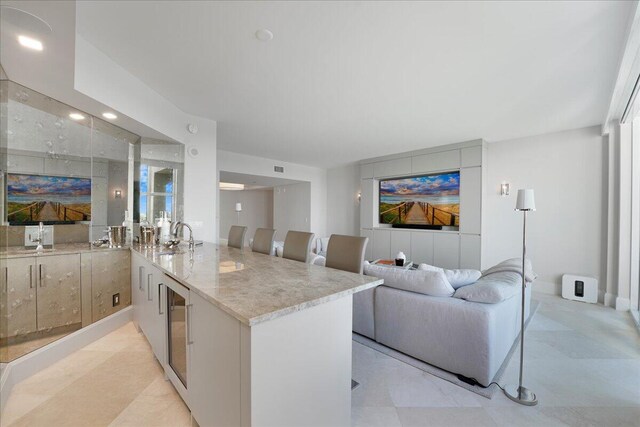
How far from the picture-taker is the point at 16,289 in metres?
2.26

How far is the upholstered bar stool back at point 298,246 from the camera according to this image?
106 inches

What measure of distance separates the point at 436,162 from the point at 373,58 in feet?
12.7

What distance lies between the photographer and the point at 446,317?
7.16ft

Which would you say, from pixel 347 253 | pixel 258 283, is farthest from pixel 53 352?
pixel 347 253

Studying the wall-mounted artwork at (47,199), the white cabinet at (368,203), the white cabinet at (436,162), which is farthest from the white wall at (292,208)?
the wall-mounted artwork at (47,199)

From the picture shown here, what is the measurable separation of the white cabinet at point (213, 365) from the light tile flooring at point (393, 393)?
443mm

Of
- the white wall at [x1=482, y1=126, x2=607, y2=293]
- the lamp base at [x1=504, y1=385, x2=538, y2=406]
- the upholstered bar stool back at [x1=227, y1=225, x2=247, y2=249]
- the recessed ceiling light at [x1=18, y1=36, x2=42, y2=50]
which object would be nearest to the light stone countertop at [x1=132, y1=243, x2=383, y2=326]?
the upholstered bar stool back at [x1=227, y1=225, x2=247, y2=249]

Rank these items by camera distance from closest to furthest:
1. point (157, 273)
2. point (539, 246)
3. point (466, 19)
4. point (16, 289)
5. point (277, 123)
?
point (466, 19), point (157, 273), point (16, 289), point (277, 123), point (539, 246)

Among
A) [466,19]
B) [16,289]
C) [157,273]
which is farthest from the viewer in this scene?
[16,289]

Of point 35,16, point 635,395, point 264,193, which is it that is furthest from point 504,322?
point 264,193

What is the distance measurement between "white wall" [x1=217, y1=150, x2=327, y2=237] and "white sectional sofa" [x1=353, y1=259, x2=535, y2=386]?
4735 millimetres

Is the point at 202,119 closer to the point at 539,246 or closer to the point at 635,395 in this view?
the point at 635,395

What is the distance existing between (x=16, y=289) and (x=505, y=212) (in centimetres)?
693

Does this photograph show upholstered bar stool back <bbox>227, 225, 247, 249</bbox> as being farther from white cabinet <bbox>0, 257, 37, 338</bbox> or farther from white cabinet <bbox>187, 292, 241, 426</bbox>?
white cabinet <bbox>187, 292, 241, 426</bbox>
